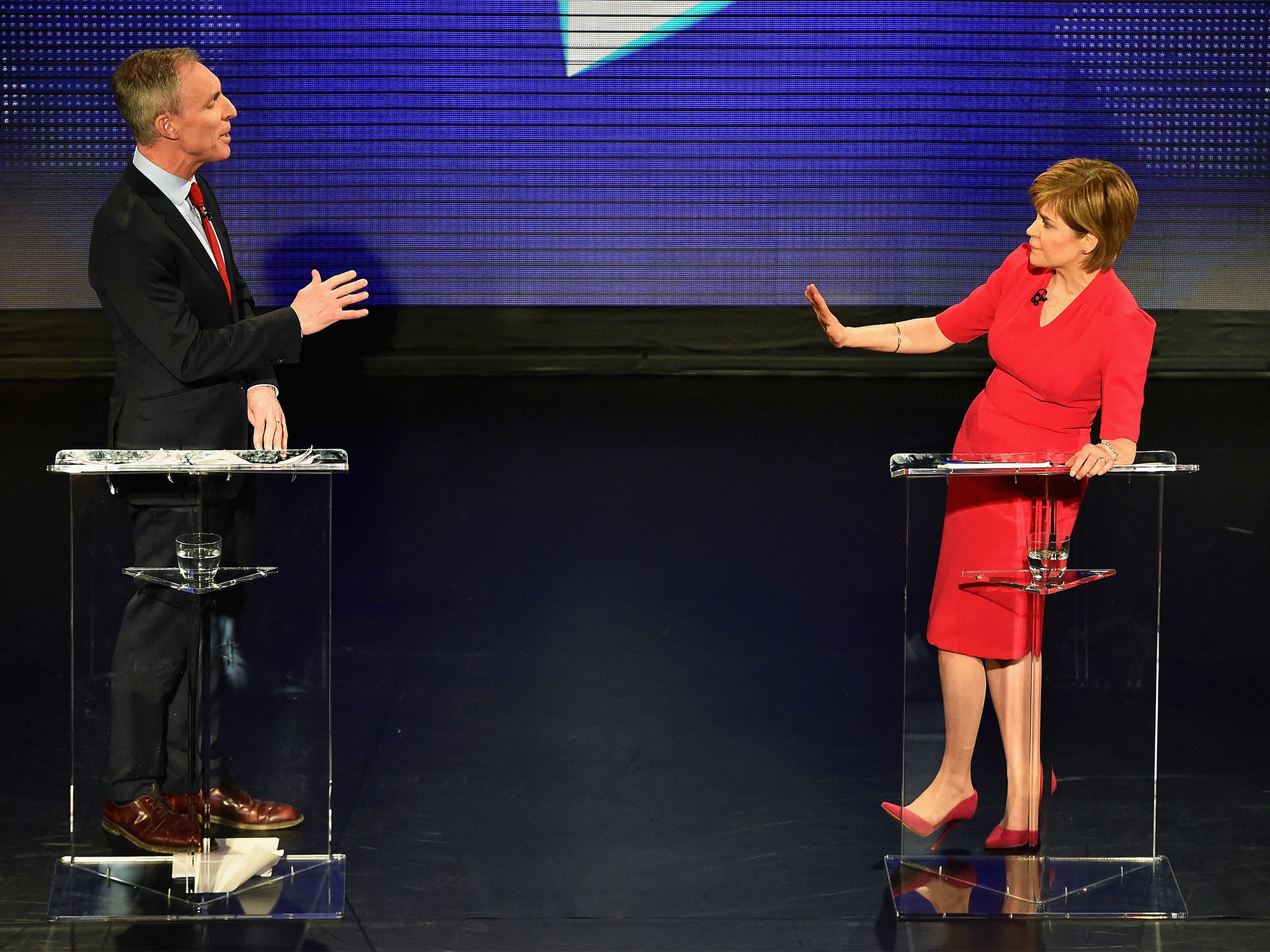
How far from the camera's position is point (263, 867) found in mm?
2303

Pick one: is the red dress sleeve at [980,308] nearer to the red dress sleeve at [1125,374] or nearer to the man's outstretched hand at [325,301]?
the red dress sleeve at [1125,374]

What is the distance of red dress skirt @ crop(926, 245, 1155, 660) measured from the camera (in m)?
2.26

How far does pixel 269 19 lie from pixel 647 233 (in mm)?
2291

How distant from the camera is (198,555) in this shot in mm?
2145

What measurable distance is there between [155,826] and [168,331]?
81 cm

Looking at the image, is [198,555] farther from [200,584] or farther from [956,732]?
[956,732]

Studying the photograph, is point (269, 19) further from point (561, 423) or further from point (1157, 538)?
point (1157, 538)

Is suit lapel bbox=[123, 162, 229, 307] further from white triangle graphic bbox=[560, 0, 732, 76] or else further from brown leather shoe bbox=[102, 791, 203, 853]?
white triangle graphic bbox=[560, 0, 732, 76]

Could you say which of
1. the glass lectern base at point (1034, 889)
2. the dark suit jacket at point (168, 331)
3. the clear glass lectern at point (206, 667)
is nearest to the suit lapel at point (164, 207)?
the dark suit jacket at point (168, 331)

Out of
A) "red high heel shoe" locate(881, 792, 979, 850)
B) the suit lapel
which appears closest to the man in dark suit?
the suit lapel

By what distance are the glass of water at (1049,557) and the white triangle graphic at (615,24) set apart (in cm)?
591

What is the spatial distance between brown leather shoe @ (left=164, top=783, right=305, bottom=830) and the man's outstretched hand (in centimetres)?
77

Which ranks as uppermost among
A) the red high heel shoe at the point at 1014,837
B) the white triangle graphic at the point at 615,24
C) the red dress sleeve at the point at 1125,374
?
the white triangle graphic at the point at 615,24

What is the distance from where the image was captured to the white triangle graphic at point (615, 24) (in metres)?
7.56
